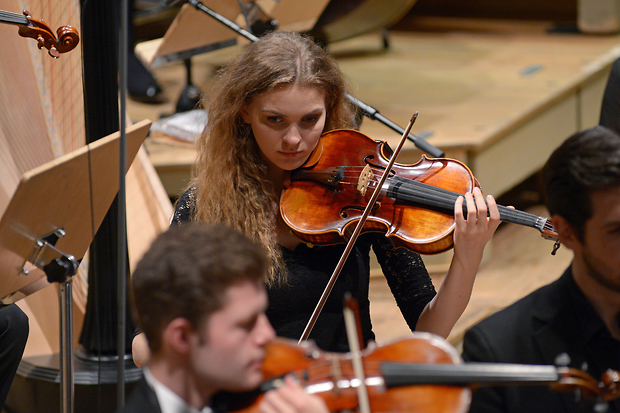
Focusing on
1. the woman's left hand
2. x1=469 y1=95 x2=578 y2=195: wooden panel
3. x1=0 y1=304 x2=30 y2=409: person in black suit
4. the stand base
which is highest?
x1=469 y1=95 x2=578 y2=195: wooden panel

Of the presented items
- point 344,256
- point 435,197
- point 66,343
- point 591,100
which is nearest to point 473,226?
point 435,197

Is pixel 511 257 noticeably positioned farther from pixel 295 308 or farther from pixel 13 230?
pixel 13 230

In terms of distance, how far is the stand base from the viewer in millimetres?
1893

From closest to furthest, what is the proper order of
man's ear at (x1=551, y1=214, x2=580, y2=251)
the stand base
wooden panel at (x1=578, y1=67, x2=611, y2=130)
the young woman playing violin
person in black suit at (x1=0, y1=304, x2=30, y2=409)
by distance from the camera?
1. man's ear at (x1=551, y1=214, x2=580, y2=251)
2. the young woman playing violin
3. person in black suit at (x1=0, y1=304, x2=30, y2=409)
4. the stand base
5. wooden panel at (x1=578, y1=67, x2=611, y2=130)

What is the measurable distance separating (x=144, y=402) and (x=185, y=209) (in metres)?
0.66

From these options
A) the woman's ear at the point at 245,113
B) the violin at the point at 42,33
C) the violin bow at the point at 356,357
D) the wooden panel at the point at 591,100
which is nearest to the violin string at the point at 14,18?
the violin at the point at 42,33

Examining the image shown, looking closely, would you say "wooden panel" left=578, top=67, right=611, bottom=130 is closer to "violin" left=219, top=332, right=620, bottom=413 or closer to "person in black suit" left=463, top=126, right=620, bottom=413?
"person in black suit" left=463, top=126, right=620, bottom=413

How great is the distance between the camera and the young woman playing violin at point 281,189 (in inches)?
56.1

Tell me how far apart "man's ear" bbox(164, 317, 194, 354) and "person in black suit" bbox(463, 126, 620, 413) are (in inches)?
15.9

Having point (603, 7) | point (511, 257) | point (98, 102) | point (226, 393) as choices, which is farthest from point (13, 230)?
point (603, 7)

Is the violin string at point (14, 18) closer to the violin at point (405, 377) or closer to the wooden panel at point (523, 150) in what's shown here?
the violin at point (405, 377)

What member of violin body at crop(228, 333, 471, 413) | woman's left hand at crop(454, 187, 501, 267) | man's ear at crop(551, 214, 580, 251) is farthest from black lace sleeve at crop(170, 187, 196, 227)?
man's ear at crop(551, 214, 580, 251)

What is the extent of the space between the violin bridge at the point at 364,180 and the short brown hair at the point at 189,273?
0.62 m

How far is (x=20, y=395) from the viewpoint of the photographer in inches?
79.7
